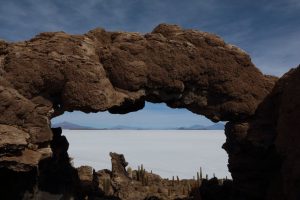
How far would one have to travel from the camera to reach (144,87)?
45.1 ft

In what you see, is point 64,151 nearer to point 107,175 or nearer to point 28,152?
point 28,152

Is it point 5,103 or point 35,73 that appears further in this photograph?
point 35,73

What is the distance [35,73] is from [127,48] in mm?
2939

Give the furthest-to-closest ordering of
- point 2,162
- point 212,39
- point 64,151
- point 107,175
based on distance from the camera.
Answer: point 107,175 → point 64,151 → point 212,39 → point 2,162

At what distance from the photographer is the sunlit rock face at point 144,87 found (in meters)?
11.8

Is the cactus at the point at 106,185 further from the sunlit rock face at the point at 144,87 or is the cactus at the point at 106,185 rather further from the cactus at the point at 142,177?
the sunlit rock face at the point at 144,87

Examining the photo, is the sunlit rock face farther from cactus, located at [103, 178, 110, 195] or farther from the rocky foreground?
cactus, located at [103, 178, 110, 195]

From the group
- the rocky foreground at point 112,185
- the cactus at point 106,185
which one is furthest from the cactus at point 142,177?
the cactus at point 106,185

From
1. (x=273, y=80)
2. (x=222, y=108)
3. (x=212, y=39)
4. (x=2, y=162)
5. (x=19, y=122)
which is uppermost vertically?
(x=212, y=39)

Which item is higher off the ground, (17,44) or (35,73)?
(17,44)

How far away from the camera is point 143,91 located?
13.7 m

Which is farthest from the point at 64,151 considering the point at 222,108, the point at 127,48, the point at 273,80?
the point at 273,80

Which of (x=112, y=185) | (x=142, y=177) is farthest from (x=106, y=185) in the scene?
(x=142, y=177)

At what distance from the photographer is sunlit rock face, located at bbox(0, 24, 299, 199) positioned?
11.8 metres
